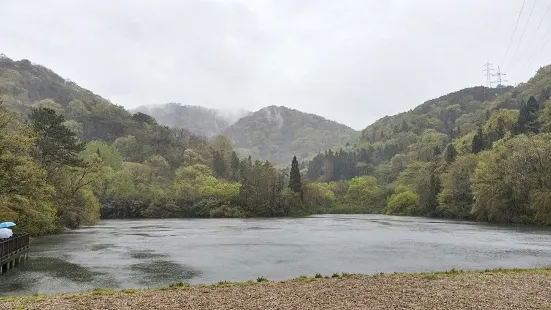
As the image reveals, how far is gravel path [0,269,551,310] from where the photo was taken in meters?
16.2

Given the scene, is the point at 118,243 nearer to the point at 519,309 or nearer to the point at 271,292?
the point at 271,292

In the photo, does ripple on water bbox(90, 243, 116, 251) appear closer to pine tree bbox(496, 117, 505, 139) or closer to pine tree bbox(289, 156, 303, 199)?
pine tree bbox(289, 156, 303, 199)

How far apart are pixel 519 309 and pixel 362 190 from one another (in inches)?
6468

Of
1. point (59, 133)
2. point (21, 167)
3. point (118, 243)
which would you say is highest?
point (59, 133)

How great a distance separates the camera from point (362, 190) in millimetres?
177375

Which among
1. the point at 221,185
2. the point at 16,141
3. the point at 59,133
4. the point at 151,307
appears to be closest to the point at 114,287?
the point at 151,307

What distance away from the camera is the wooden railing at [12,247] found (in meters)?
29.3

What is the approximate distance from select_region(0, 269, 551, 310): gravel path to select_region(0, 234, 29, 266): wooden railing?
12.3 metres

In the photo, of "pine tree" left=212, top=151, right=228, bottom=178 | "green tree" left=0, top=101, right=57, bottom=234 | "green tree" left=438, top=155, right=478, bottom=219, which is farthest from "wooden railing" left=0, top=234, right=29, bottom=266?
"pine tree" left=212, top=151, right=228, bottom=178

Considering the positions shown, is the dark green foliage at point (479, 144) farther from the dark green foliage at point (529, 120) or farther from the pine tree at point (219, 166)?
the pine tree at point (219, 166)

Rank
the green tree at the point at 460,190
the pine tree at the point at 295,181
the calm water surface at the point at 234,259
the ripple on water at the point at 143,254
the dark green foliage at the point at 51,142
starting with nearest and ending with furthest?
the calm water surface at the point at 234,259, the ripple on water at the point at 143,254, the dark green foliage at the point at 51,142, the green tree at the point at 460,190, the pine tree at the point at 295,181

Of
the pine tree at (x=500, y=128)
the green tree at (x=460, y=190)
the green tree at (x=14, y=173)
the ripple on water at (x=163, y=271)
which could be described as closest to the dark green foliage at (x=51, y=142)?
the green tree at (x=14, y=173)

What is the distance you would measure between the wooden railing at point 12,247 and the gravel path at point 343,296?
12.3 m

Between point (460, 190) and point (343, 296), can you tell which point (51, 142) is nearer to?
point (343, 296)
